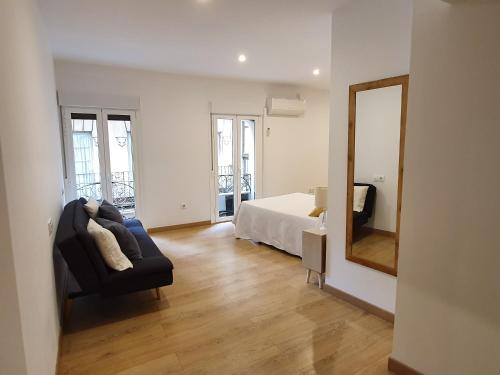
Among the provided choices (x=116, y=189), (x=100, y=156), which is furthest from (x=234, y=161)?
(x=100, y=156)

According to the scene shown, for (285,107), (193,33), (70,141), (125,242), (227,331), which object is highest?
(193,33)

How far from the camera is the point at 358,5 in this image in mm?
2670

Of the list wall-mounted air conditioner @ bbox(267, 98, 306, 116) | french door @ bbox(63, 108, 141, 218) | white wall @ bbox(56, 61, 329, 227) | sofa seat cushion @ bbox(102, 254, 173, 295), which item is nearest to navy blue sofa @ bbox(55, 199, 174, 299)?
sofa seat cushion @ bbox(102, 254, 173, 295)

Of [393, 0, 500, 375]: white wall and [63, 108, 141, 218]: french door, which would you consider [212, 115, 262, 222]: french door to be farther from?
[393, 0, 500, 375]: white wall

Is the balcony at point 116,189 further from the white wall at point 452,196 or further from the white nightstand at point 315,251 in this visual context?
the white wall at point 452,196

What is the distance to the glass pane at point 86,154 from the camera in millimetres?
4750

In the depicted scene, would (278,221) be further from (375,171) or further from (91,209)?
(91,209)

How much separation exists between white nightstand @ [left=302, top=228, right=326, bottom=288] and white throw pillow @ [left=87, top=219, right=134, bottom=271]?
177 cm

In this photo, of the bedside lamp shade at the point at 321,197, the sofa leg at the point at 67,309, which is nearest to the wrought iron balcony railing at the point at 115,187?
the sofa leg at the point at 67,309

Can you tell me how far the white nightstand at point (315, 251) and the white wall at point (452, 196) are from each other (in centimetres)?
125

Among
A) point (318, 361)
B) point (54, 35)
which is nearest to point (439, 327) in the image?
point (318, 361)

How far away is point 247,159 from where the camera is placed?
6.28 m

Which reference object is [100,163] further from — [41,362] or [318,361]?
[318,361]

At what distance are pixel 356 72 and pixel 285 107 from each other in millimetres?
3646
